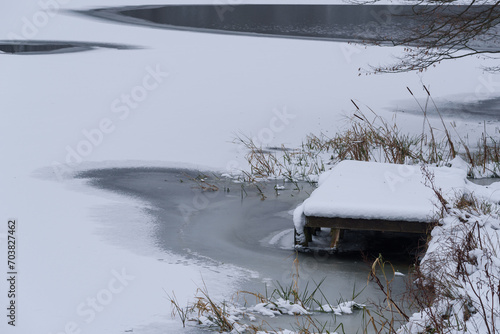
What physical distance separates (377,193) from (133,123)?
6760 millimetres

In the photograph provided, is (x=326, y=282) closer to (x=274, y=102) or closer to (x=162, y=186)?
(x=162, y=186)

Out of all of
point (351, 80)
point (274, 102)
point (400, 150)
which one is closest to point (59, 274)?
point (400, 150)

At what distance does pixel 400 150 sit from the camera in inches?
360

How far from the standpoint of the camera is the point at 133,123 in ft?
41.0

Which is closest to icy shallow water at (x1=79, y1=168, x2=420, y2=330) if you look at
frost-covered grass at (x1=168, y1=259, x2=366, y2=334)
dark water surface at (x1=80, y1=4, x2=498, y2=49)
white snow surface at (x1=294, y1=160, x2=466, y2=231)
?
frost-covered grass at (x1=168, y1=259, x2=366, y2=334)

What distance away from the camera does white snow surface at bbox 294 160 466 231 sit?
6.19 metres

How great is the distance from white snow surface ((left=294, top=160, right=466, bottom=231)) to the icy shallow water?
45cm

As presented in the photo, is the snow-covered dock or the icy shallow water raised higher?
the snow-covered dock

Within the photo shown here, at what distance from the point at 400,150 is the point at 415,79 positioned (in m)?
8.12

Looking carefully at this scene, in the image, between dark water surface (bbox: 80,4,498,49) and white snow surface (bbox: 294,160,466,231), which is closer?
white snow surface (bbox: 294,160,466,231)

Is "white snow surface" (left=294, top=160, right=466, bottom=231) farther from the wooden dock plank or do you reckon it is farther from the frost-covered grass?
the frost-covered grass

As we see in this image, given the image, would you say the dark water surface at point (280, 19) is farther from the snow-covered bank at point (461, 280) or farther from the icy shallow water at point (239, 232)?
the snow-covered bank at point (461, 280)

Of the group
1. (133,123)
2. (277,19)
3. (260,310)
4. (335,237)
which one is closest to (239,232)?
(335,237)

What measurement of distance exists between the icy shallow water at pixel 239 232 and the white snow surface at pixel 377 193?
45cm
